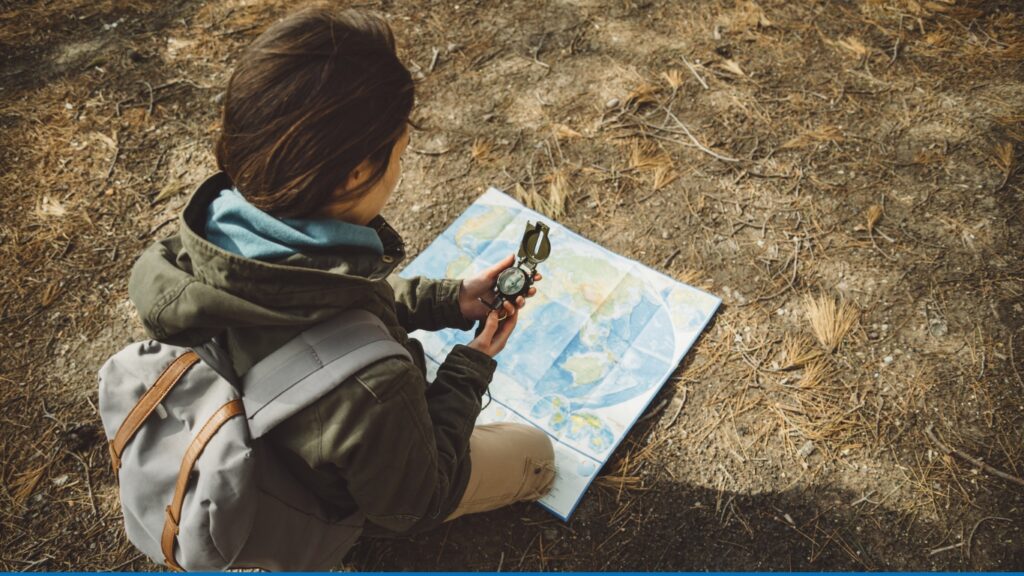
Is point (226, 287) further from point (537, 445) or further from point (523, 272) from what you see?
point (537, 445)

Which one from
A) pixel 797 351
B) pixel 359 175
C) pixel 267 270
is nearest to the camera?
pixel 267 270

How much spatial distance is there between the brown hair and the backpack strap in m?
0.21

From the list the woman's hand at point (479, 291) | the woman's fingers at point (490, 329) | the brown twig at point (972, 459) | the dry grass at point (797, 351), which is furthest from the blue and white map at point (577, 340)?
the brown twig at point (972, 459)

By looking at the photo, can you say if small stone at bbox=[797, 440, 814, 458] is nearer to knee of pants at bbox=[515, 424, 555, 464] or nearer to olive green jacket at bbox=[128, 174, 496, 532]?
knee of pants at bbox=[515, 424, 555, 464]

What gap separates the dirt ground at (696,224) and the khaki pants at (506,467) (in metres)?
0.15

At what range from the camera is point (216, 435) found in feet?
3.33

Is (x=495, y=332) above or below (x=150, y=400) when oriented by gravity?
below

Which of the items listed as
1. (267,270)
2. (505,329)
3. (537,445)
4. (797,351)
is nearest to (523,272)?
(505,329)

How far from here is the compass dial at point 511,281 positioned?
63.0 inches

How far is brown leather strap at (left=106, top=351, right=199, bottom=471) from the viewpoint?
3.50ft

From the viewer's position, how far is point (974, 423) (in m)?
1.81

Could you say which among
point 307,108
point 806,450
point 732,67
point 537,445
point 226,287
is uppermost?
point 307,108

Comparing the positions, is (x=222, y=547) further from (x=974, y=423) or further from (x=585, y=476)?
(x=974, y=423)

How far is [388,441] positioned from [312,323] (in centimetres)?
23
